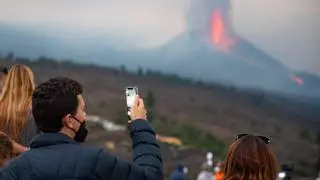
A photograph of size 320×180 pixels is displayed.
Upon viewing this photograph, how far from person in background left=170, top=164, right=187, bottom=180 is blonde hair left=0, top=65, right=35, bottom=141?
460cm

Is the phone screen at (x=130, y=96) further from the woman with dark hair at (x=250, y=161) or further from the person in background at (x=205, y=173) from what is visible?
the person in background at (x=205, y=173)

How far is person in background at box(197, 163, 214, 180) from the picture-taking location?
332 inches

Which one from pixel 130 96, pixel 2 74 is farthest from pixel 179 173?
pixel 130 96

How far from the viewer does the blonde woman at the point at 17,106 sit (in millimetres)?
3740

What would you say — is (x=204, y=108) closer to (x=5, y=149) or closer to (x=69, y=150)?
(x=5, y=149)

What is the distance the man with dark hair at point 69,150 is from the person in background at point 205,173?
19.7 ft

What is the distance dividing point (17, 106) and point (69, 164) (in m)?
1.52

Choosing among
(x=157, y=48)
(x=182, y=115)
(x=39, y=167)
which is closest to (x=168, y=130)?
(x=182, y=115)

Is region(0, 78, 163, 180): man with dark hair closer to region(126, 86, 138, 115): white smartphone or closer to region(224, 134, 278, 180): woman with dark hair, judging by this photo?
region(126, 86, 138, 115): white smartphone

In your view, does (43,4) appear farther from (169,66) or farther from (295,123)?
(295,123)

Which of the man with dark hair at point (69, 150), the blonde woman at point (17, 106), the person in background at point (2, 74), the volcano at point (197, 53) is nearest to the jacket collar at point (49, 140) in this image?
the man with dark hair at point (69, 150)

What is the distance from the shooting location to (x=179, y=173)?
834 cm

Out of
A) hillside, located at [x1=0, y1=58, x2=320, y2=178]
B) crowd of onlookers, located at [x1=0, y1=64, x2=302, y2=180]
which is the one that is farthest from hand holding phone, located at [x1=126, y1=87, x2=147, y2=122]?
hillside, located at [x1=0, y1=58, x2=320, y2=178]

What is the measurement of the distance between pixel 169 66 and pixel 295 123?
1.75m
